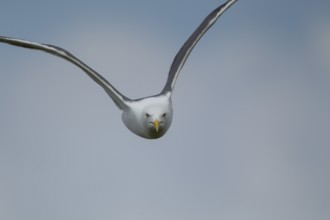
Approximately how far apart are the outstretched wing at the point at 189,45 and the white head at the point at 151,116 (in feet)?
2.18

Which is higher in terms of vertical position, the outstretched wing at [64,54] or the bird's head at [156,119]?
the outstretched wing at [64,54]

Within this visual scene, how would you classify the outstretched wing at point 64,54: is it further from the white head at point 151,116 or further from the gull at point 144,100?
the white head at point 151,116

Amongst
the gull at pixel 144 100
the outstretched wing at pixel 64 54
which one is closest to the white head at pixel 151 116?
the gull at pixel 144 100

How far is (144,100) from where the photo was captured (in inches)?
598

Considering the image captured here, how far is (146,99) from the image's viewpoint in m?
15.2

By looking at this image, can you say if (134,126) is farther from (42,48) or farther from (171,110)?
(42,48)

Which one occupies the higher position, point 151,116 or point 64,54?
point 64,54

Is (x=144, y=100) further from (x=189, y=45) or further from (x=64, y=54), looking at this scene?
(x=189, y=45)

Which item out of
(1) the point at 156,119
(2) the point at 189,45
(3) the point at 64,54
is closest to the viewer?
(1) the point at 156,119

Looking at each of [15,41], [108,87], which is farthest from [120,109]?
[15,41]

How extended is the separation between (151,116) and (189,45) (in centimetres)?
300

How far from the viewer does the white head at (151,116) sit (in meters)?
14.6

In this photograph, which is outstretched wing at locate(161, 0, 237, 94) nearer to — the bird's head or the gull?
the gull

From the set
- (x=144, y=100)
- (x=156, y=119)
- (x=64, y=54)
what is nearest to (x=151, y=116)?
(x=156, y=119)
